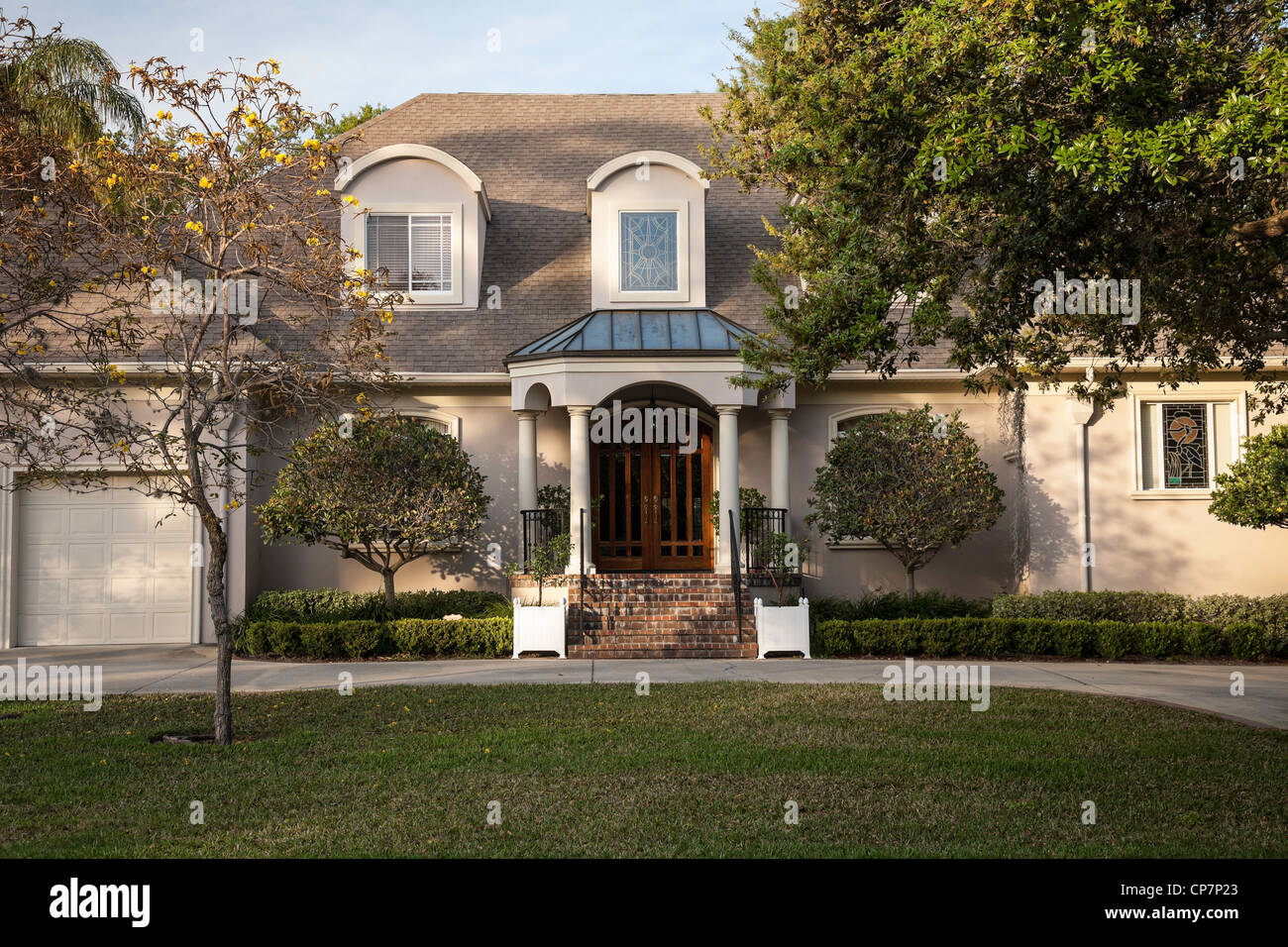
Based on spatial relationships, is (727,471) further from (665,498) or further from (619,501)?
(619,501)

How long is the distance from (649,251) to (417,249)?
12.5 feet

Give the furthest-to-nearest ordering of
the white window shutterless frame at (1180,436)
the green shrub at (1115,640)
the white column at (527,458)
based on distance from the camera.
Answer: the white window shutterless frame at (1180,436) < the white column at (527,458) < the green shrub at (1115,640)

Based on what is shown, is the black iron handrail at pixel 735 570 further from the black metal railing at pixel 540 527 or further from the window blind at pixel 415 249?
the window blind at pixel 415 249

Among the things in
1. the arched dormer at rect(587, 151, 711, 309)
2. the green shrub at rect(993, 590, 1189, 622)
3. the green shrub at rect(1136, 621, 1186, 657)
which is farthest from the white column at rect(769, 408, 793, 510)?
the green shrub at rect(1136, 621, 1186, 657)

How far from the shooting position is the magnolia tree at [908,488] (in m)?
14.8

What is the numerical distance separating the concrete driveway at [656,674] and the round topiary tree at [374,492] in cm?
191

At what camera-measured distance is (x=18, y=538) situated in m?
15.2

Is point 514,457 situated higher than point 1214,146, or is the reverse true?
point 1214,146

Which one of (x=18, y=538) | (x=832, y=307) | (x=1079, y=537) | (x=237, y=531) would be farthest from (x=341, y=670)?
(x=1079, y=537)

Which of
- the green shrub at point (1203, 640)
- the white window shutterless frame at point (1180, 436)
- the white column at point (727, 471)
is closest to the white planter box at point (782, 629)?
the white column at point (727, 471)

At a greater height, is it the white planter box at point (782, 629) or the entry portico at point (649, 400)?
the entry portico at point (649, 400)

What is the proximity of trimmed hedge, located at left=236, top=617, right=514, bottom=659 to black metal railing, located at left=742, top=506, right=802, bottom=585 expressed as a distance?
3744 millimetres
